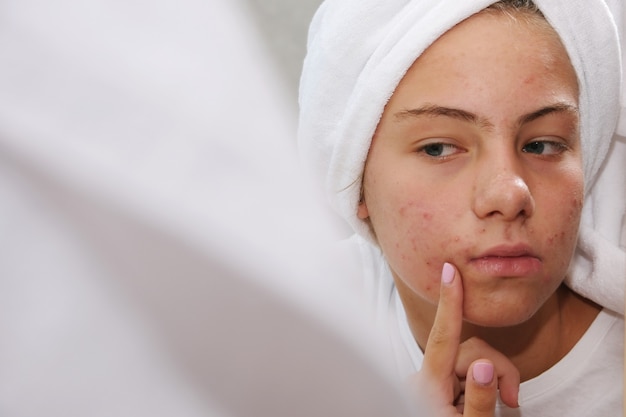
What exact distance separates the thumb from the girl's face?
10cm

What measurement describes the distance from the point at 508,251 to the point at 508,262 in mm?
15

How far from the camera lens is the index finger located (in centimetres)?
83

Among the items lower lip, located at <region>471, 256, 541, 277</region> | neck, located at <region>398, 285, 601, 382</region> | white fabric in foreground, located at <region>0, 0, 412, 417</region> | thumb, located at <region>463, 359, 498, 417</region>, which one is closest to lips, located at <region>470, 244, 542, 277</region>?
lower lip, located at <region>471, 256, 541, 277</region>

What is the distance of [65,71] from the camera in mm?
406

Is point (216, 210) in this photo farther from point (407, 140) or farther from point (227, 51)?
point (407, 140)

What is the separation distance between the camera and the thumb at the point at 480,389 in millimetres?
749

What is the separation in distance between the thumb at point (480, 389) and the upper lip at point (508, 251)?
4.6 inches

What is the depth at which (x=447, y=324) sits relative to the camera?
83 cm

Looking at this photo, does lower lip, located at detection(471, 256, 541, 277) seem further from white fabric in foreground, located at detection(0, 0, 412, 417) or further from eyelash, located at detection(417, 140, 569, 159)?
white fabric in foreground, located at detection(0, 0, 412, 417)

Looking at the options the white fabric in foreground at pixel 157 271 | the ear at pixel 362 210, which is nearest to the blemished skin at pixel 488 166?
the ear at pixel 362 210

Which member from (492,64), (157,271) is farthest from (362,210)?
(157,271)

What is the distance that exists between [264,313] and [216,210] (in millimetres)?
57

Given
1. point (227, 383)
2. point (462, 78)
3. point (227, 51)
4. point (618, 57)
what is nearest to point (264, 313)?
point (227, 383)

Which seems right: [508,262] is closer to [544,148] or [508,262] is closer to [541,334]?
[544,148]
